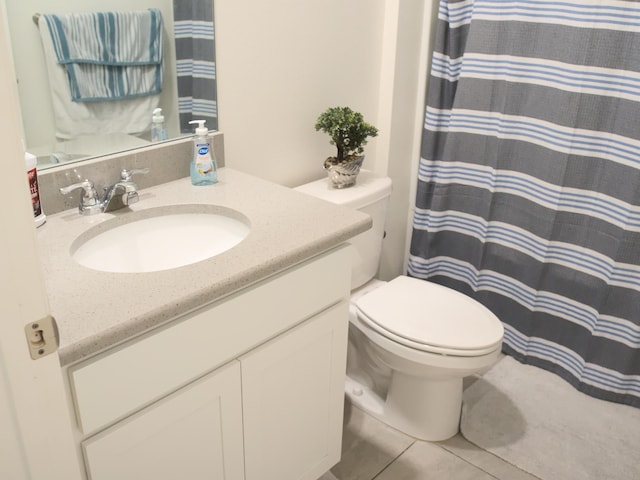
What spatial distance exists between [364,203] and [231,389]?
2.82 feet

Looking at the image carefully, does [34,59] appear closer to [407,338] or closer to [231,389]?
[231,389]

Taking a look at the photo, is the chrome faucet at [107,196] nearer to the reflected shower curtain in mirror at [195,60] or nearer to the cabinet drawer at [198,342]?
the reflected shower curtain in mirror at [195,60]

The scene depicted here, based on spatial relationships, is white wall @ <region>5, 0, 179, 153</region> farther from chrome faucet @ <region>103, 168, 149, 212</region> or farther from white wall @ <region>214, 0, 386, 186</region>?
white wall @ <region>214, 0, 386, 186</region>

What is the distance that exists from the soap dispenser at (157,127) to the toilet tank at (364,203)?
1.66 ft

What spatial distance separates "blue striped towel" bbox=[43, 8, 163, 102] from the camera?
4.71 feet

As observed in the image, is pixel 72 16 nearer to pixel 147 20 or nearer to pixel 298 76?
pixel 147 20

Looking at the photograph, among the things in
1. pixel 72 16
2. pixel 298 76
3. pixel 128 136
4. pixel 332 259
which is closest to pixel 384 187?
pixel 298 76

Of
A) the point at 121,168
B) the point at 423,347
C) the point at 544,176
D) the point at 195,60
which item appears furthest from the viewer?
the point at 544,176

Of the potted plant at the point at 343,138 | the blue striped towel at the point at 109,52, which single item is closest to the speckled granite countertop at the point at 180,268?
the blue striped towel at the point at 109,52

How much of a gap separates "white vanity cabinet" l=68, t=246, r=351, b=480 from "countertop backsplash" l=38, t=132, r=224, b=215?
1.74 feet

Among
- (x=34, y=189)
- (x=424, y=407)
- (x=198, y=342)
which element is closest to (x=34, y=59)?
(x=34, y=189)

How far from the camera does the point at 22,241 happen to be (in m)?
0.72

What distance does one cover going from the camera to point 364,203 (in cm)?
199

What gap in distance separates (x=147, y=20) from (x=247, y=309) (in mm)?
799
